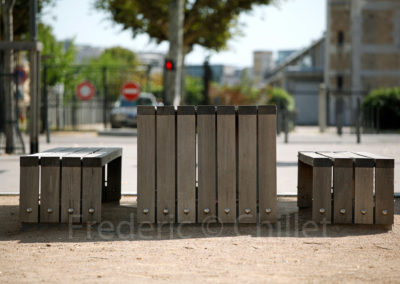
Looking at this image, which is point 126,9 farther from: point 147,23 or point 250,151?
point 250,151

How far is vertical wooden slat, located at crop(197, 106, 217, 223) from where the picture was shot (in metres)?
5.52

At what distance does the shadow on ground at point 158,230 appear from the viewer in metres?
5.07

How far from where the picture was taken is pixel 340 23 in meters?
50.6

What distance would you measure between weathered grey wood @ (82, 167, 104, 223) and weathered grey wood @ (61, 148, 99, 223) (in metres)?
0.05

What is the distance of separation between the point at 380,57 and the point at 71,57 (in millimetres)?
25278

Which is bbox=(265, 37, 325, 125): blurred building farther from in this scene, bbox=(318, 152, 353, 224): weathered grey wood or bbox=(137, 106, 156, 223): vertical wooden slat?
bbox=(137, 106, 156, 223): vertical wooden slat

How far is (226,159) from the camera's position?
5516mm

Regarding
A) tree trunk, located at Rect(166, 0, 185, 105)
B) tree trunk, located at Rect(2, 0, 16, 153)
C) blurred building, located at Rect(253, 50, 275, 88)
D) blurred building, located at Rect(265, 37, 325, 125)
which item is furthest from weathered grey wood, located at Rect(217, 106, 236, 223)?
blurred building, located at Rect(253, 50, 275, 88)

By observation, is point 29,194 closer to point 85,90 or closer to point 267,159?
point 267,159

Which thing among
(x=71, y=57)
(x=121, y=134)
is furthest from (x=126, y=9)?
(x=71, y=57)

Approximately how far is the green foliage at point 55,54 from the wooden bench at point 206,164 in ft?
98.4

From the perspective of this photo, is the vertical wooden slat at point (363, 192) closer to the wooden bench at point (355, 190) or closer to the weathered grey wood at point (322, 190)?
the wooden bench at point (355, 190)

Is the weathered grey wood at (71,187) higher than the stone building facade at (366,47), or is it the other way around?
the stone building facade at (366,47)

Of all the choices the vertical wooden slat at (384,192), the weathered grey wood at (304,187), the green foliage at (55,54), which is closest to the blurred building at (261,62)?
the green foliage at (55,54)
